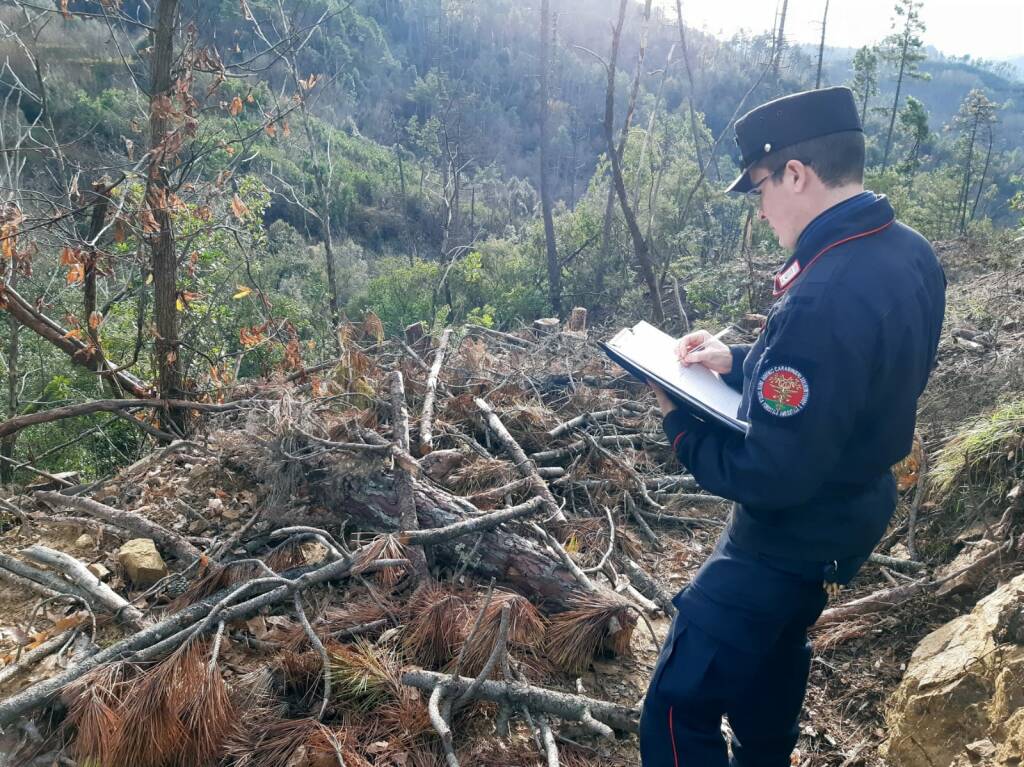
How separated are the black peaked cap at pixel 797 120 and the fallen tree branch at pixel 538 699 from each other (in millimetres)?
1665

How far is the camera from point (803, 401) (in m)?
1.32

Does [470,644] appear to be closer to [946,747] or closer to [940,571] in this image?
[946,747]

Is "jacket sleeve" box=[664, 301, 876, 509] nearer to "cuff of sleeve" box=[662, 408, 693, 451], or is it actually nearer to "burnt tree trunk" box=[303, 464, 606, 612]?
"cuff of sleeve" box=[662, 408, 693, 451]

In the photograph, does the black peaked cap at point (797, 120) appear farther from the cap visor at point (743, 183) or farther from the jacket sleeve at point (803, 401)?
the jacket sleeve at point (803, 401)

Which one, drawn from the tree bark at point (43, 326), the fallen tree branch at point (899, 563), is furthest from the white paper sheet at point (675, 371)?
the tree bark at point (43, 326)

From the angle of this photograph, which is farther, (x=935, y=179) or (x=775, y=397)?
(x=935, y=179)

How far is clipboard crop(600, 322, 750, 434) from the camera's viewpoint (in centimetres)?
157

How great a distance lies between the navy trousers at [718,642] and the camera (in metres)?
1.53

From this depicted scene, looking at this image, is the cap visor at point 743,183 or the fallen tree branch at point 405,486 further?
the fallen tree branch at point 405,486

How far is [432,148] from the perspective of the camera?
88.1ft

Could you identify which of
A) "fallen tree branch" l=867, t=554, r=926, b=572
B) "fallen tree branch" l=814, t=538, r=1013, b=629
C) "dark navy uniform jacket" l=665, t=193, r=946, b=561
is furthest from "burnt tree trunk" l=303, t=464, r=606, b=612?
"fallen tree branch" l=867, t=554, r=926, b=572

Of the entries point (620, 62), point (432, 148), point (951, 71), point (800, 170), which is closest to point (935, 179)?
point (432, 148)

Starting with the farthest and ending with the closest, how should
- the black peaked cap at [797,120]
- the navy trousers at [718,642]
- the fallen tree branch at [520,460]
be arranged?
the fallen tree branch at [520,460], the navy trousers at [718,642], the black peaked cap at [797,120]

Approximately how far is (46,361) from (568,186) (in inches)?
1146
